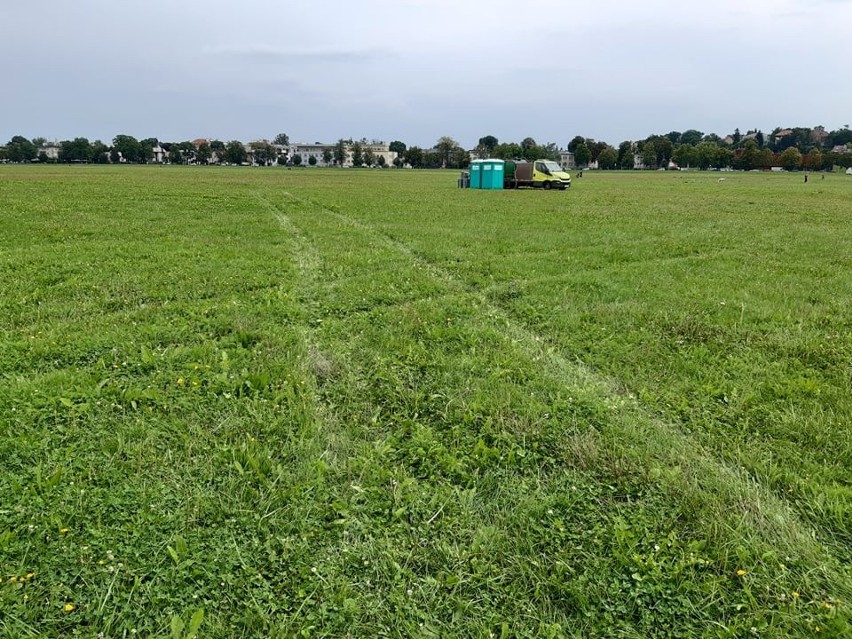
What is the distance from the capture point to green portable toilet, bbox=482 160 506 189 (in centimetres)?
3825

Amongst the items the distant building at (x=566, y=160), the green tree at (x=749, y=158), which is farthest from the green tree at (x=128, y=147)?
the green tree at (x=749, y=158)

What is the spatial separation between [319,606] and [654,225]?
18270 millimetres

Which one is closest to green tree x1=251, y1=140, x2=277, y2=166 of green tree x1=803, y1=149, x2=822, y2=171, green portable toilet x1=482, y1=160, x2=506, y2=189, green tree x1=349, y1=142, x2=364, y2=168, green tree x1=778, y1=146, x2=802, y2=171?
green tree x1=349, y1=142, x2=364, y2=168

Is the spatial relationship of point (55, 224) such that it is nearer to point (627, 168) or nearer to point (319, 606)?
point (319, 606)

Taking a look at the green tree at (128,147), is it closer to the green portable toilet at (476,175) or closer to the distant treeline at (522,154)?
the distant treeline at (522,154)

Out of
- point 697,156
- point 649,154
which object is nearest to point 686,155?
point 697,156

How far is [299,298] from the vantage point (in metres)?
8.41

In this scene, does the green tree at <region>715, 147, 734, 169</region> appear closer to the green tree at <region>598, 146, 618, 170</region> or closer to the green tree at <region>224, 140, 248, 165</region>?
the green tree at <region>598, 146, 618, 170</region>

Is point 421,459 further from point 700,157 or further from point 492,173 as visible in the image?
point 700,157

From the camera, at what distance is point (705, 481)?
3.82 metres

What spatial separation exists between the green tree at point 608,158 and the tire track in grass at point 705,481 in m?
137

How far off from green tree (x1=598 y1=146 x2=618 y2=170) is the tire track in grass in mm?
A: 136746

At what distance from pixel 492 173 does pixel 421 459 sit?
36698 mm

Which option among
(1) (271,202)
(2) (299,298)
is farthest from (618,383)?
(1) (271,202)
